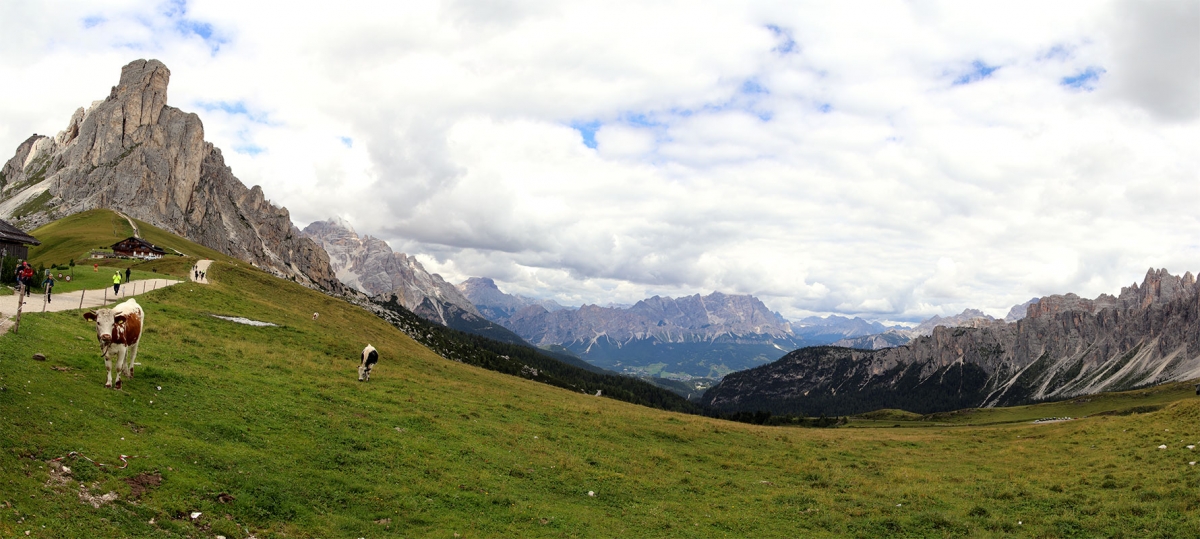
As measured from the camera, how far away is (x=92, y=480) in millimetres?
17859

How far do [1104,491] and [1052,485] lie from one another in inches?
92.8

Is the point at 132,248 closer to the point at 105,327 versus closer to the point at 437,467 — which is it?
the point at 105,327

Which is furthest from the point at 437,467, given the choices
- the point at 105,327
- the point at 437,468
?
the point at 105,327

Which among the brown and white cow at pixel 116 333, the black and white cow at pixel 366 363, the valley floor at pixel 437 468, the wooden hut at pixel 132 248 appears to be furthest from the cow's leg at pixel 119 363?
the wooden hut at pixel 132 248

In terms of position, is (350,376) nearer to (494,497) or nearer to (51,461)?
(494,497)

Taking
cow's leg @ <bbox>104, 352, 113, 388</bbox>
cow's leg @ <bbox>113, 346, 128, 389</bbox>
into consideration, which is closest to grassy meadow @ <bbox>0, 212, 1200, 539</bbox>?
cow's leg @ <bbox>104, 352, 113, 388</bbox>

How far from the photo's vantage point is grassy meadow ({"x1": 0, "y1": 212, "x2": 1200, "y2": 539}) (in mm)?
19172

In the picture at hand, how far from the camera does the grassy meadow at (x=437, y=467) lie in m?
19.2

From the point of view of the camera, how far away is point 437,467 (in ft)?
90.9

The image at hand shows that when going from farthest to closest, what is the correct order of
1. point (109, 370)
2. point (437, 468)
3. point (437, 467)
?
point (437, 467) → point (437, 468) → point (109, 370)

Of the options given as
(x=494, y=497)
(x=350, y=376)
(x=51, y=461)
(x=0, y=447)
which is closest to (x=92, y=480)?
(x=51, y=461)

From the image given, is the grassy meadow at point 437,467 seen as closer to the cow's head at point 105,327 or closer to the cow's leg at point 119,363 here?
the cow's leg at point 119,363

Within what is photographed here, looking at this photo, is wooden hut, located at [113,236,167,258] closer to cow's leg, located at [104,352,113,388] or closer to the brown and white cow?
the brown and white cow

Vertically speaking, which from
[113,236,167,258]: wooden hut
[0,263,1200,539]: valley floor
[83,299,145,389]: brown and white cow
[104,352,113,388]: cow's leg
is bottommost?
[0,263,1200,539]: valley floor
